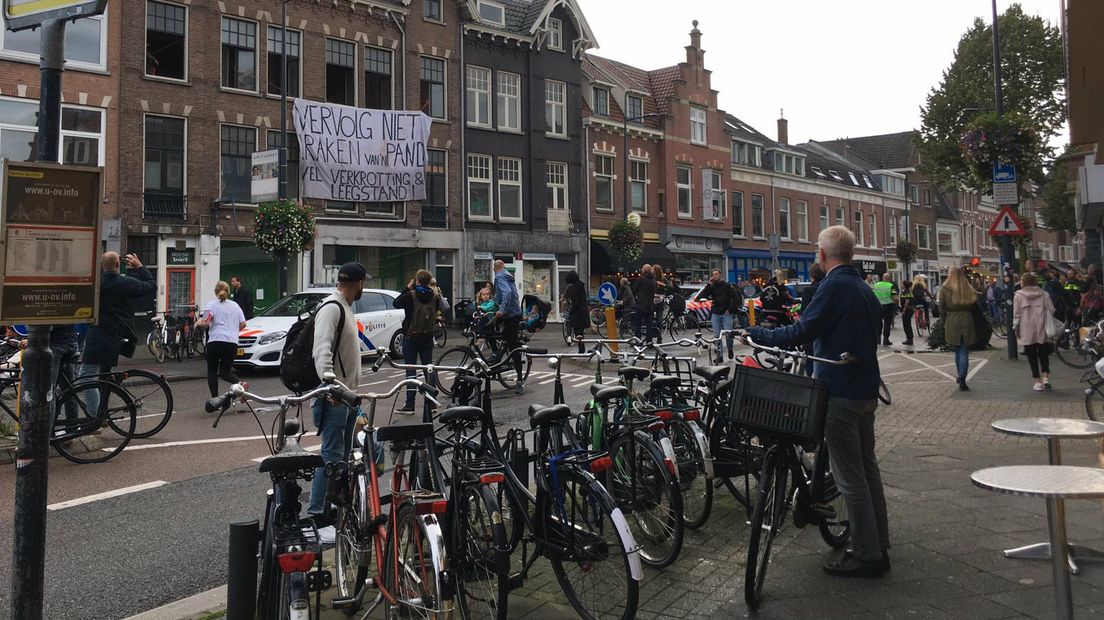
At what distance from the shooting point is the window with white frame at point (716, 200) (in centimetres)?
4091

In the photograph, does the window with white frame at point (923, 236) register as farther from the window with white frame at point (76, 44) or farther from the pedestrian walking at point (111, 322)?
the pedestrian walking at point (111, 322)

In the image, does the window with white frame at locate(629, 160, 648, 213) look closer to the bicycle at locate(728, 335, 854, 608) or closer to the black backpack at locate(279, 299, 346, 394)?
the black backpack at locate(279, 299, 346, 394)

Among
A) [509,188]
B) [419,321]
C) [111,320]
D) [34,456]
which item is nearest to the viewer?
[34,456]

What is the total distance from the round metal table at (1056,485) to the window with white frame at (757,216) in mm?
42375

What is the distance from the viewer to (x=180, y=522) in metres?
5.93

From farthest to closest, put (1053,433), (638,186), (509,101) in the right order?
(638,186) < (509,101) < (1053,433)

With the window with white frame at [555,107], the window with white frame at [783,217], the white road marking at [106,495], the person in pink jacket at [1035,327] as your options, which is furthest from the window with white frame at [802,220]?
the white road marking at [106,495]

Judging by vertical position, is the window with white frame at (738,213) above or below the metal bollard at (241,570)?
above

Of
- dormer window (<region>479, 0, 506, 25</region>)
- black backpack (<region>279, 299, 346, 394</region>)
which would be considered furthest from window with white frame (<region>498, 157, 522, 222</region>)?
black backpack (<region>279, 299, 346, 394</region>)

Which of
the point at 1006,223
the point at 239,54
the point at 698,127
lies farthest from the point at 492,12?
the point at 1006,223

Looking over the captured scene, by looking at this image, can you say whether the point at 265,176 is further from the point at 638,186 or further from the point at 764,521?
the point at 638,186

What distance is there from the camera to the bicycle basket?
4.07 meters

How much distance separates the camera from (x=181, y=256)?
22406mm

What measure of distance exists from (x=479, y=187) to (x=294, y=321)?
614 inches
